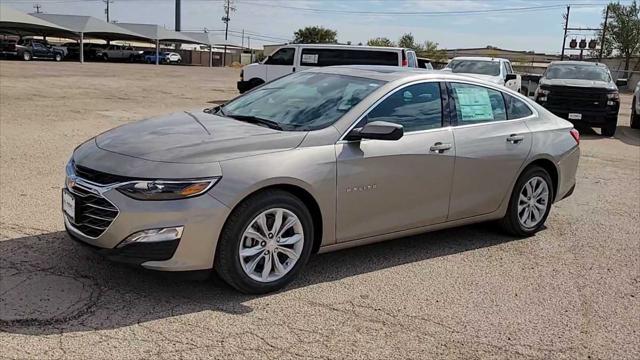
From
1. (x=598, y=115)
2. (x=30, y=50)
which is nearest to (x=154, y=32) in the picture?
(x=30, y=50)

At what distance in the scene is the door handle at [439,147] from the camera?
4.99 metres

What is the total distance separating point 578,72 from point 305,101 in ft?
46.0

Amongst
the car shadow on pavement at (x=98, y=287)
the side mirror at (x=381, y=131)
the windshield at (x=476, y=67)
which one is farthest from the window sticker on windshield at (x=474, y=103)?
the windshield at (x=476, y=67)

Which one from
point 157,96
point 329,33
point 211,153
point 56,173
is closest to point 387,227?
point 211,153

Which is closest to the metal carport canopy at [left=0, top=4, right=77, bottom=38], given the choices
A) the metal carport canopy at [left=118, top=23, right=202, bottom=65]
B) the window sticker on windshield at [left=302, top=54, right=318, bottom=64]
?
the metal carport canopy at [left=118, top=23, right=202, bottom=65]

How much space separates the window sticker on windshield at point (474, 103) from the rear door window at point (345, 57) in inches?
462

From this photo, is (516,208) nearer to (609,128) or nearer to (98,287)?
(98,287)

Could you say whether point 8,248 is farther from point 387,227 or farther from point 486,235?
point 486,235

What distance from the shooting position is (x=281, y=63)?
1936cm

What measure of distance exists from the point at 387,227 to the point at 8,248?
9.79 ft

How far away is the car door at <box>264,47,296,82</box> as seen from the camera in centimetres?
1922

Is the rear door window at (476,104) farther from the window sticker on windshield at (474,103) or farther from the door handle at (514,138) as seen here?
the door handle at (514,138)

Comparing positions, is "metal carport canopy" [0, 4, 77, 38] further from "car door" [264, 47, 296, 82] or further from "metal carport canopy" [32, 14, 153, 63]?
"car door" [264, 47, 296, 82]

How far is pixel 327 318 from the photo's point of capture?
394 cm
